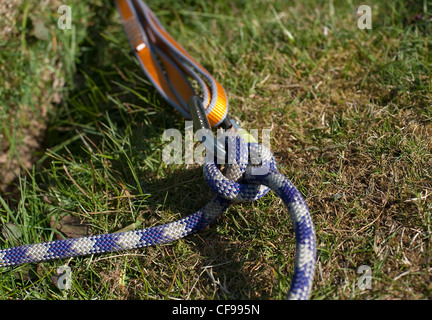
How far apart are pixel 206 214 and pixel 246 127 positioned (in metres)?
0.53

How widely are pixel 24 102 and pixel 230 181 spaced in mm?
1423

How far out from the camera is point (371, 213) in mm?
1674

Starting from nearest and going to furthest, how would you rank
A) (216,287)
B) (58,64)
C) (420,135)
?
(216,287)
(420,135)
(58,64)

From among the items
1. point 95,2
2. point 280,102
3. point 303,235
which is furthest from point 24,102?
point 303,235

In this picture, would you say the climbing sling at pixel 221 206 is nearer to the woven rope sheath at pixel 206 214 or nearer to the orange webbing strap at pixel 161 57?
the woven rope sheath at pixel 206 214

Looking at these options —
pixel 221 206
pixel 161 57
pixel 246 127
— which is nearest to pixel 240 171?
pixel 221 206

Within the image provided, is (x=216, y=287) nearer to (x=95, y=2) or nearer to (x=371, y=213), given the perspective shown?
(x=371, y=213)

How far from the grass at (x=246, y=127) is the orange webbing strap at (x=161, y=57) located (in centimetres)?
12

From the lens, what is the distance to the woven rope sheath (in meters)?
1.64

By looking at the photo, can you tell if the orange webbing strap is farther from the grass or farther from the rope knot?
the rope knot

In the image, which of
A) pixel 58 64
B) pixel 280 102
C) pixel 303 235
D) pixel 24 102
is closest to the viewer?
pixel 303 235

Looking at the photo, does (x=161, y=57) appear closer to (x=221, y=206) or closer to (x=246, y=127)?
(x=246, y=127)

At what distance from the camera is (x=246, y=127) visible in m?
2.07

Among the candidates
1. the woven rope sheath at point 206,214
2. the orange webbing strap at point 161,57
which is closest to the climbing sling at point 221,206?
the woven rope sheath at point 206,214
